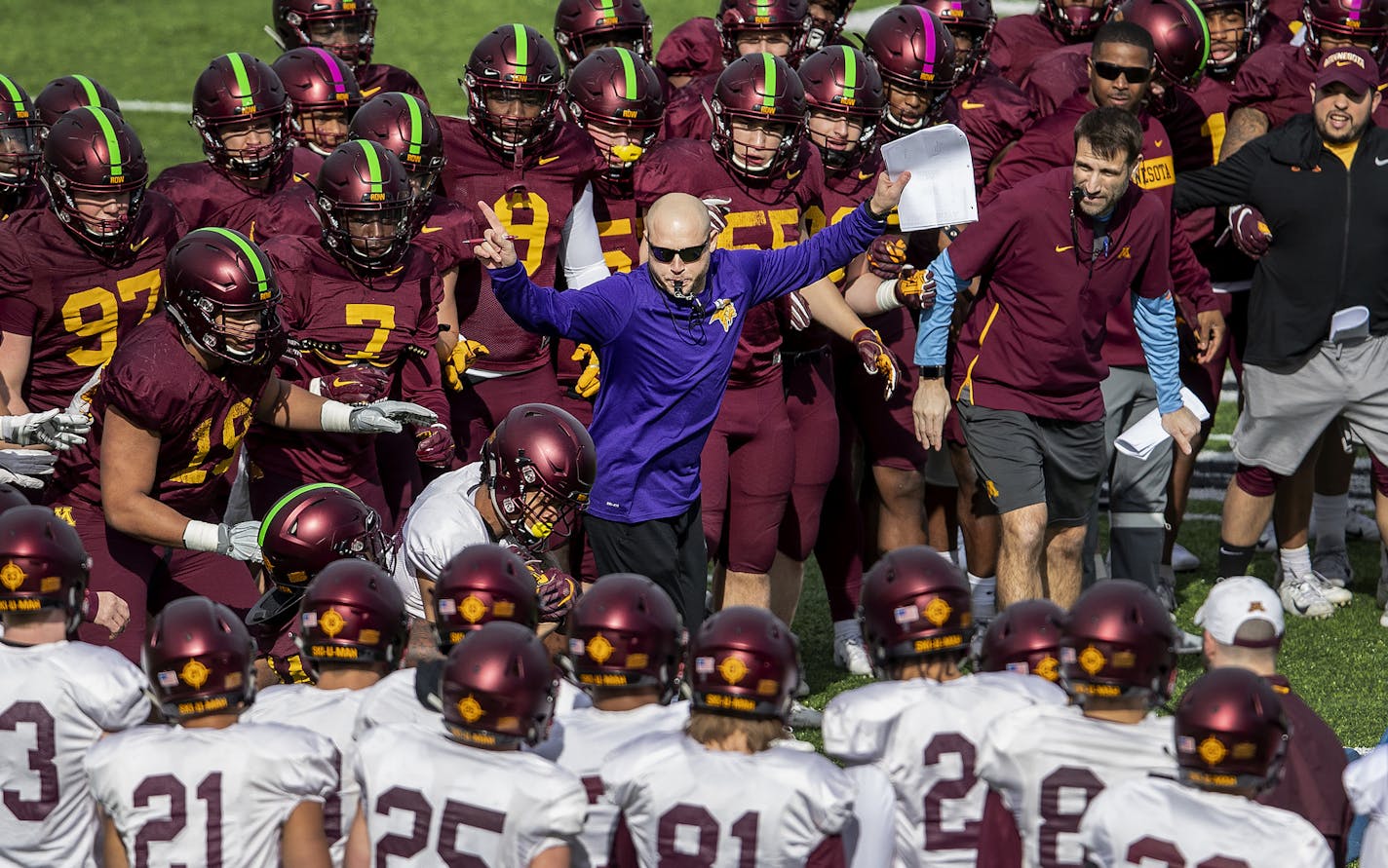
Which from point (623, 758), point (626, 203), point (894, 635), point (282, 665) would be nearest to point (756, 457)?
point (626, 203)

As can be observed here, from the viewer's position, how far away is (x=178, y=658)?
4090 millimetres

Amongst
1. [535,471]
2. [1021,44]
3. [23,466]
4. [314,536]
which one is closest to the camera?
[535,471]

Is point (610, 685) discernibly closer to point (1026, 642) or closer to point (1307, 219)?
point (1026, 642)

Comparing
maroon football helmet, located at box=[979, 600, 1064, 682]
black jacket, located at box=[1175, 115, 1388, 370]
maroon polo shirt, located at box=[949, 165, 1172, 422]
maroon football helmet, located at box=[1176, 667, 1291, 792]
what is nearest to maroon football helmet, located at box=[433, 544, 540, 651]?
maroon football helmet, located at box=[979, 600, 1064, 682]

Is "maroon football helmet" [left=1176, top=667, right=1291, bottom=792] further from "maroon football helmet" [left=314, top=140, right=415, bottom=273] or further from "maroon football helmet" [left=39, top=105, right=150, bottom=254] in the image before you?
"maroon football helmet" [left=39, top=105, right=150, bottom=254]

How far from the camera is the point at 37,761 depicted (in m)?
4.39

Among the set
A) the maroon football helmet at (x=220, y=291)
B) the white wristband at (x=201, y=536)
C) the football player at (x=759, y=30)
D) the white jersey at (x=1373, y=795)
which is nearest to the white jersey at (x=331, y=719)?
the white wristband at (x=201, y=536)

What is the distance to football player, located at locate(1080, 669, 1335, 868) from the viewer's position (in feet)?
12.1

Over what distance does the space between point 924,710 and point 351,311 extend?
10.0 feet

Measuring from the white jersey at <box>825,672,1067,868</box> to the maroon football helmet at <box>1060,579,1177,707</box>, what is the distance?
0.18 m

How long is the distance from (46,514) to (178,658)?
0.80 metres

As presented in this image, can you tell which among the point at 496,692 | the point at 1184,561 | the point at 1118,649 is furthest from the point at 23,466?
the point at 1184,561

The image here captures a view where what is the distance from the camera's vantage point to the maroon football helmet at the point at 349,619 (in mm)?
4410

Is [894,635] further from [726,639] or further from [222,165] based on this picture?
[222,165]
